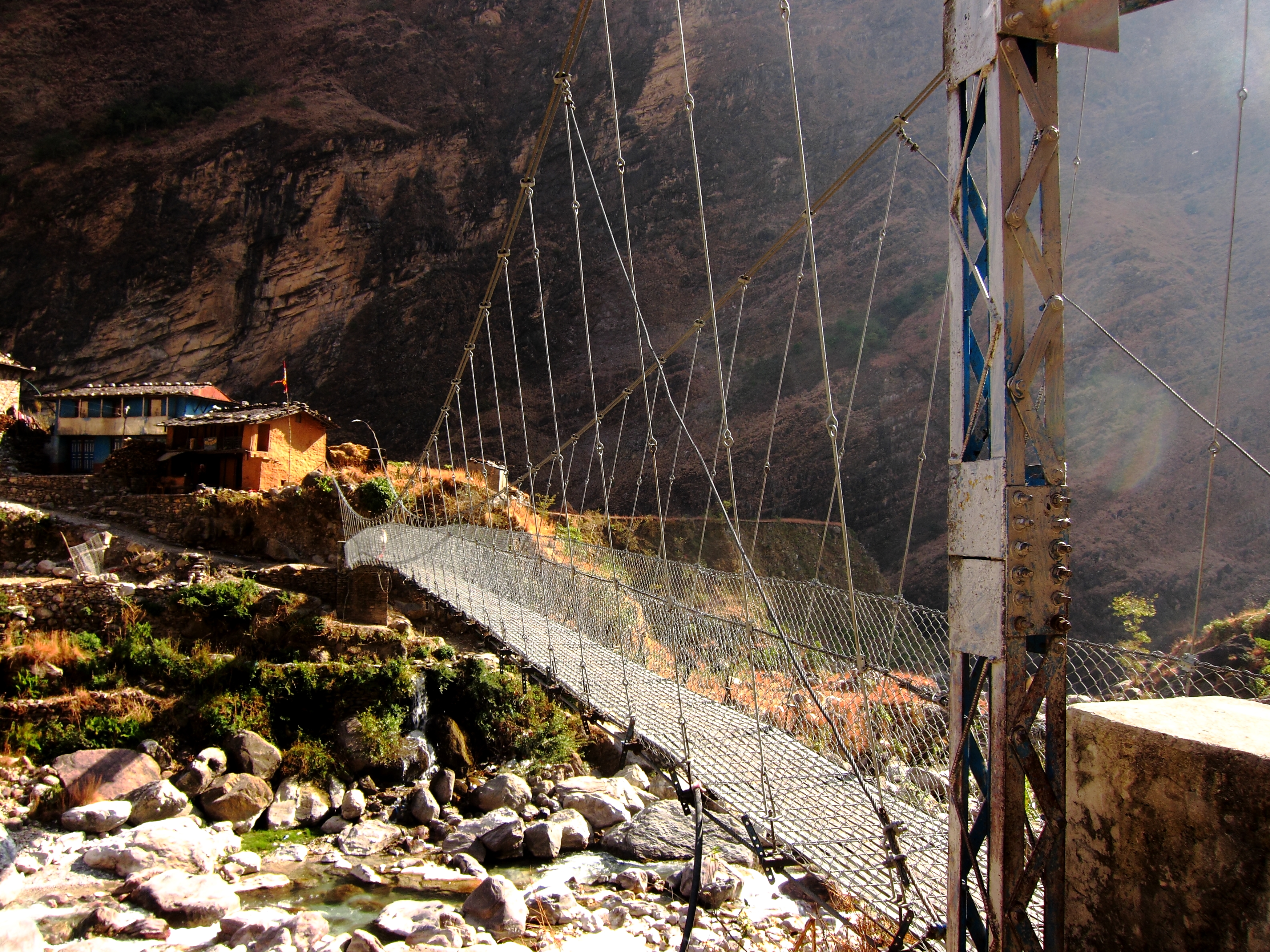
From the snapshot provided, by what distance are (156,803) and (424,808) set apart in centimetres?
167

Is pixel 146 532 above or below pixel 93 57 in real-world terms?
below

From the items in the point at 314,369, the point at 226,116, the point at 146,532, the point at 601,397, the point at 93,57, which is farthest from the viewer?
the point at 93,57

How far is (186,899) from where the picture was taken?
3.84 meters

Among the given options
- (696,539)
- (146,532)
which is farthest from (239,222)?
(696,539)

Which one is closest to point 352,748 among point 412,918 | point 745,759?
point 412,918

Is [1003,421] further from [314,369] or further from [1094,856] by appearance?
[314,369]

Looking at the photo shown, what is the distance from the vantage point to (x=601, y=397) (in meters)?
15.8

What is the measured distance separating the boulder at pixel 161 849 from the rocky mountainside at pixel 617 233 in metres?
9.39

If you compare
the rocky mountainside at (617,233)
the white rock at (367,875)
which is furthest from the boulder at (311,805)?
the rocky mountainside at (617,233)

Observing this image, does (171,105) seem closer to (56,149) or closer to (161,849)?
(56,149)

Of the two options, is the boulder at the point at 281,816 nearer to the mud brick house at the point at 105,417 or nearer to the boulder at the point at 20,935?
the boulder at the point at 20,935

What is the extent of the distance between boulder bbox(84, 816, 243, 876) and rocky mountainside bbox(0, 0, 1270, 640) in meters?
9.39

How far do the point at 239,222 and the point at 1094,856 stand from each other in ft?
56.4

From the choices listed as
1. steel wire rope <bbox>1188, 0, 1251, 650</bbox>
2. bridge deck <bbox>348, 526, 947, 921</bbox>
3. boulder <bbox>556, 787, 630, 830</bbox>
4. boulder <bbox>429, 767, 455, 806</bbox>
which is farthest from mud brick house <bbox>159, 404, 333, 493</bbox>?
steel wire rope <bbox>1188, 0, 1251, 650</bbox>
